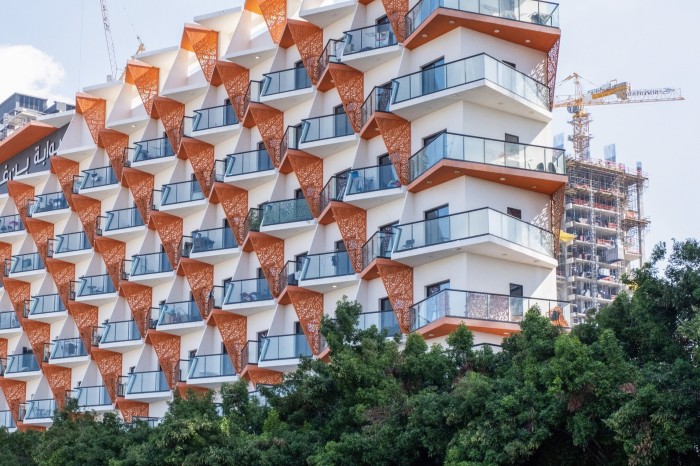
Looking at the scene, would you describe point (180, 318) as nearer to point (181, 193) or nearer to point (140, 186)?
point (181, 193)

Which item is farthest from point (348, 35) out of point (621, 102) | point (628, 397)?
point (621, 102)

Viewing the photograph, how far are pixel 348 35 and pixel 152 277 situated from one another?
68.1ft

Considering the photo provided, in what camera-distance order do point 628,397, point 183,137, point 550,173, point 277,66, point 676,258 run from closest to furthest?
point 628,397 → point 676,258 → point 550,173 → point 277,66 → point 183,137

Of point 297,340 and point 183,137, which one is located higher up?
point 183,137

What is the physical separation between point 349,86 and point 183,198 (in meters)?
14.8

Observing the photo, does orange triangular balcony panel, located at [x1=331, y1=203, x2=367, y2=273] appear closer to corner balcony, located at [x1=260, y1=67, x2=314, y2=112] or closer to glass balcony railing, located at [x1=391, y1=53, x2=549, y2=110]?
glass balcony railing, located at [x1=391, y1=53, x2=549, y2=110]

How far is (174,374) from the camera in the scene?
7088 cm

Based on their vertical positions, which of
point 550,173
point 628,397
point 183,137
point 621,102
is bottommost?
point 628,397

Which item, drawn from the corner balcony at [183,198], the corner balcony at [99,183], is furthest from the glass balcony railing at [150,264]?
the corner balcony at [99,183]

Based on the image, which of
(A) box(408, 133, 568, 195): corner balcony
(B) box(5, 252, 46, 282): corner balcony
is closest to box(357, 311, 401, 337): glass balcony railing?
(A) box(408, 133, 568, 195): corner balcony

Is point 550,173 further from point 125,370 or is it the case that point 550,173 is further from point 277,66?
point 125,370

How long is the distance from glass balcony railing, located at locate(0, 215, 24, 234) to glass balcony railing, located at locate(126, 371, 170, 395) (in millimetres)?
21049

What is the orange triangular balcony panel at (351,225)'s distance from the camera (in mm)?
59844

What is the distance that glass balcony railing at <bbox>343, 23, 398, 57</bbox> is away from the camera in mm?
59844
